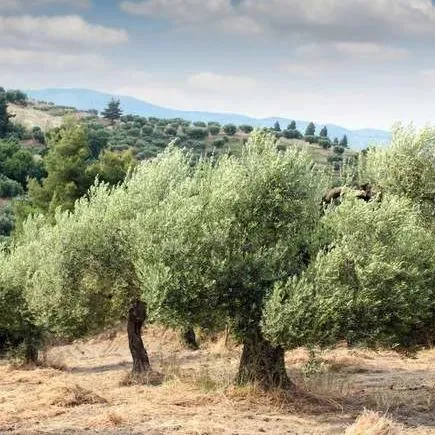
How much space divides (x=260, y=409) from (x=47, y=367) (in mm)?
16957

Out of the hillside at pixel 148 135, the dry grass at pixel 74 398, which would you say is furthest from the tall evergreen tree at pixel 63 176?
the hillside at pixel 148 135

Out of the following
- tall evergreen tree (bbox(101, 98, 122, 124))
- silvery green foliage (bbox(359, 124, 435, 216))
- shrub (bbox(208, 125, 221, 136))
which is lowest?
silvery green foliage (bbox(359, 124, 435, 216))

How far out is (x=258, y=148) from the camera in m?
21.1

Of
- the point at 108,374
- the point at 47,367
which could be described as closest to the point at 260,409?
the point at 108,374

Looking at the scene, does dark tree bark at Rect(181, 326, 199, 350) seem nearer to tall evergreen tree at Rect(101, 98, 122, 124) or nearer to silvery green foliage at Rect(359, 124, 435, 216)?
silvery green foliage at Rect(359, 124, 435, 216)

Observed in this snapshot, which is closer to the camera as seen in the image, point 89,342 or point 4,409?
point 4,409

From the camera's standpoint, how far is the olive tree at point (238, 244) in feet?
63.0

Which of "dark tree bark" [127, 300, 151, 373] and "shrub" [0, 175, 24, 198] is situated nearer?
"dark tree bark" [127, 300, 151, 373]

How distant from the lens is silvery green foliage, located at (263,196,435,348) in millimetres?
18469

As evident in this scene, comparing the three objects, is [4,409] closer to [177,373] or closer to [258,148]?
[177,373]

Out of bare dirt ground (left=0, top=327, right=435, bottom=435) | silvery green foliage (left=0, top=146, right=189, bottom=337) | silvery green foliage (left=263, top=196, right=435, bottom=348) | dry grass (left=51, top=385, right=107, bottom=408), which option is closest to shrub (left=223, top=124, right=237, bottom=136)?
bare dirt ground (left=0, top=327, right=435, bottom=435)

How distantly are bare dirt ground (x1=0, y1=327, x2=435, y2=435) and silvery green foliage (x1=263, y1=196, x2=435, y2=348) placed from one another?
171 cm

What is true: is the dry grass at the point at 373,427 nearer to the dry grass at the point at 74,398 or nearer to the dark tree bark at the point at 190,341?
the dry grass at the point at 74,398

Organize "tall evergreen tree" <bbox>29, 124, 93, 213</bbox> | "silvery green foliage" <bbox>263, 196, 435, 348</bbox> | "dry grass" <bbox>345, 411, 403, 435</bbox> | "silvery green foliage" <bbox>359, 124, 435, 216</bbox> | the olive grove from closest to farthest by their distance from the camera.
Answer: "dry grass" <bbox>345, 411, 403, 435</bbox> < "silvery green foliage" <bbox>263, 196, 435, 348</bbox> < the olive grove < "silvery green foliage" <bbox>359, 124, 435, 216</bbox> < "tall evergreen tree" <bbox>29, 124, 93, 213</bbox>
